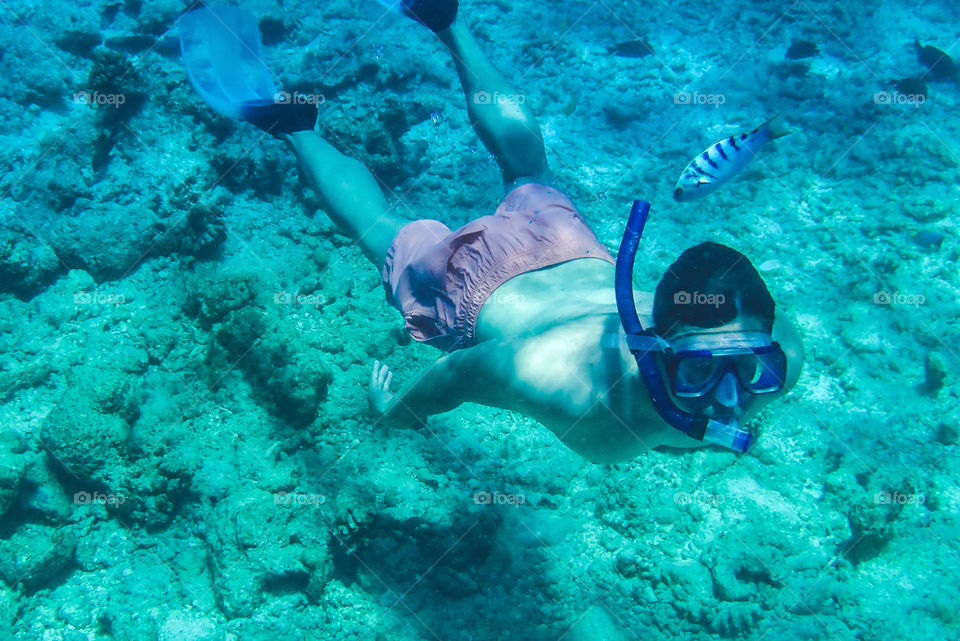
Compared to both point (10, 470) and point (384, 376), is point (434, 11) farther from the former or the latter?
point (10, 470)

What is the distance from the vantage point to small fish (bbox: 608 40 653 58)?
24.1 ft

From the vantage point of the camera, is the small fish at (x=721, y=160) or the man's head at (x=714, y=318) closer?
the man's head at (x=714, y=318)

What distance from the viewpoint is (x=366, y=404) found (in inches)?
146

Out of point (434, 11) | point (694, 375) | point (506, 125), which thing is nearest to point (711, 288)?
point (694, 375)

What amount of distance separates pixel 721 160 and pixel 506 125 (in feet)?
5.45

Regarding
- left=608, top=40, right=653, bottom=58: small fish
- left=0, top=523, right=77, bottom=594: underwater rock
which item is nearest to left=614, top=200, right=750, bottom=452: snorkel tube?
left=0, top=523, right=77, bottom=594: underwater rock

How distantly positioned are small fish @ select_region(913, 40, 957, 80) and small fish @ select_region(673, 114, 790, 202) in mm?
6499

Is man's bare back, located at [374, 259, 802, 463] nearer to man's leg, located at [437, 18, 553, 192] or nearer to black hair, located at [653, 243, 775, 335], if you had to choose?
black hair, located at [653, 243, 775, 335]

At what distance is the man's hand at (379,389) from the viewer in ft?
11.3

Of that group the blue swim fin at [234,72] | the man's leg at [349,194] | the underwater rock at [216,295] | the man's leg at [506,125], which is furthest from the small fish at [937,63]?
the underwater rock at [216,295]

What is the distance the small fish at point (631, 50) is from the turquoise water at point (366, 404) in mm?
1918

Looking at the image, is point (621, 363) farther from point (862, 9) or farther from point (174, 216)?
point (862, 9)

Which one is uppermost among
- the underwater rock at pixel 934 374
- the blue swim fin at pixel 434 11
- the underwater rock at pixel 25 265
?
the blue swim fin at pixel 434 11

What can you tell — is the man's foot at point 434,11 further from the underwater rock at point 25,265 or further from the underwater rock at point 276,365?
the underwater rock at point 25,265
